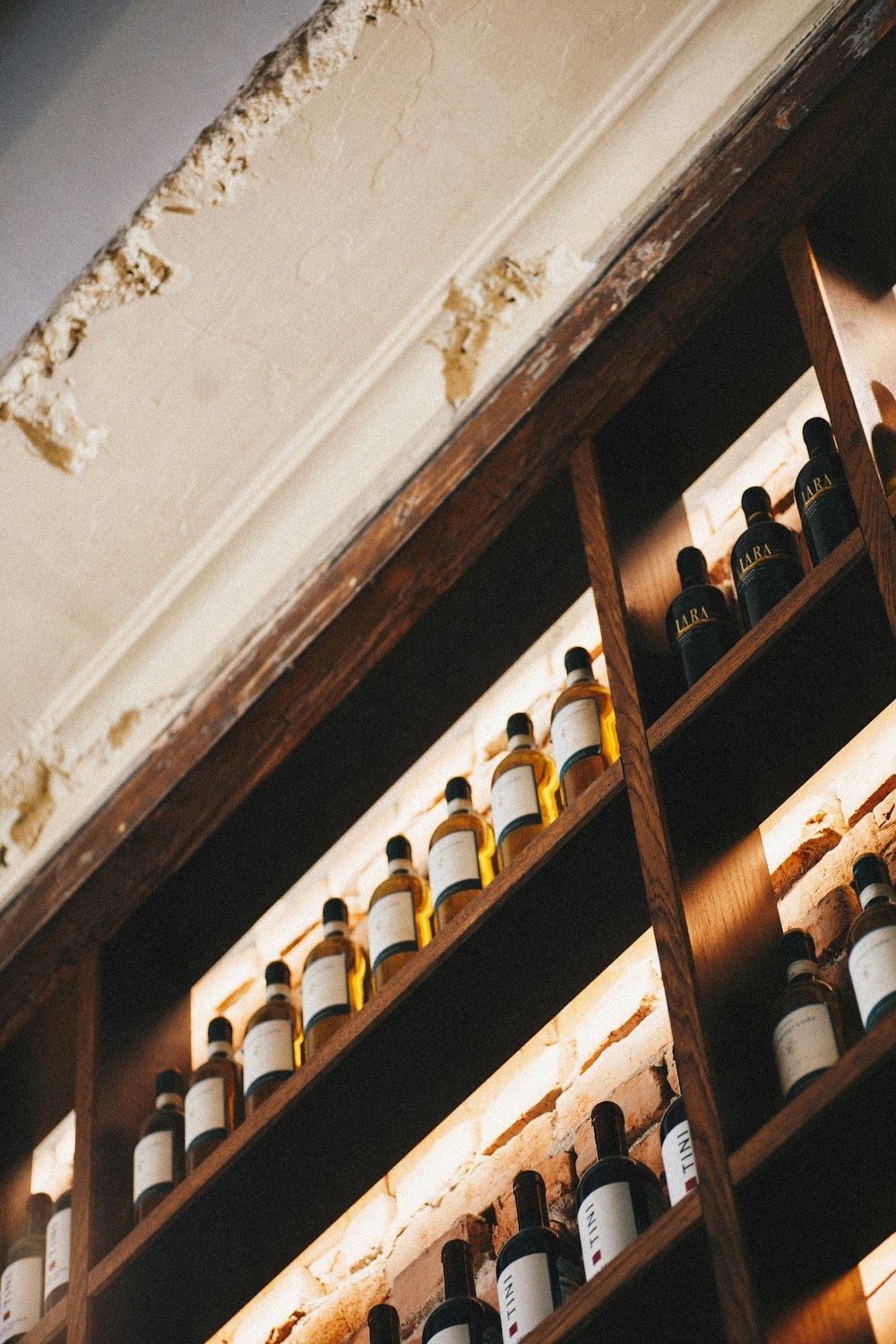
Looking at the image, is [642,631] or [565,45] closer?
[642,631]

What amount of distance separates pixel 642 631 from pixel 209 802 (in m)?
0.78

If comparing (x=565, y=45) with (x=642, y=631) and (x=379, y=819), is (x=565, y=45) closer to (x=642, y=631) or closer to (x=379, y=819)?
(x=642, y=631)

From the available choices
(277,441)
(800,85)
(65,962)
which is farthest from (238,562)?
(800,85)

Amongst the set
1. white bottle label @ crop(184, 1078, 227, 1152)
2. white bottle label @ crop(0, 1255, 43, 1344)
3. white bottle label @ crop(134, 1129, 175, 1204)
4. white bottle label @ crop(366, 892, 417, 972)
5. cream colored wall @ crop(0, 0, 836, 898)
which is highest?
cream colored wall @ crop(0, 0, 836, 898)

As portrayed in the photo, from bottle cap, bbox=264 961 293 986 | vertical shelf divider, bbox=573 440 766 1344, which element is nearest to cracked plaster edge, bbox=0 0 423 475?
vertical shelf divider, bbox=573 440 766 1344

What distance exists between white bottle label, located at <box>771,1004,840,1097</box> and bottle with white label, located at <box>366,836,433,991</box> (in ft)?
1.89

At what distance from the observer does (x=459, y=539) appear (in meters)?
2.12

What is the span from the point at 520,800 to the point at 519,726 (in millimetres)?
260

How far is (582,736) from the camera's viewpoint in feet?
6.21

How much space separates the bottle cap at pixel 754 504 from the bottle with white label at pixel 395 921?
2.22 feet

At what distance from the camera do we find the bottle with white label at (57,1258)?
2074 mm

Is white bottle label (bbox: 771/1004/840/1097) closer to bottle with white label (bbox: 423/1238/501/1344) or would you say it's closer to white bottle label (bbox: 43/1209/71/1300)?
bottle with white label (bbox: 423/1238/501/1344)

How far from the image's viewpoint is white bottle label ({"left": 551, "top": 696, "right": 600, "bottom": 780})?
188 centimetres

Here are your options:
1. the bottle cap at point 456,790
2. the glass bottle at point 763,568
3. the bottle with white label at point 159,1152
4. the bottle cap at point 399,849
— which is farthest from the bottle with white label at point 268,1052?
the glass bottle at point 763,568
